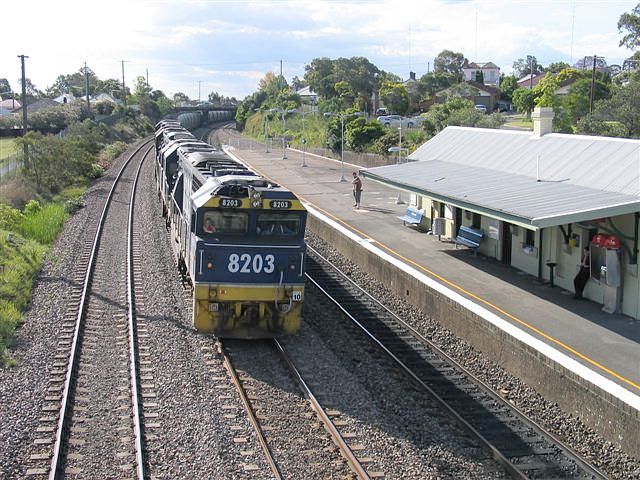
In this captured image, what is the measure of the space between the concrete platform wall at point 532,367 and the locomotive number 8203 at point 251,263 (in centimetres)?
436

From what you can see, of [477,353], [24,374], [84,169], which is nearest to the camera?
[24,374]

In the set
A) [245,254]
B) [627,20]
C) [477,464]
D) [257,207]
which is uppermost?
[627,20]

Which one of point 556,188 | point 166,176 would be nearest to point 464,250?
point 556,188

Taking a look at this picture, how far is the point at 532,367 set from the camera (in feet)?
41.8

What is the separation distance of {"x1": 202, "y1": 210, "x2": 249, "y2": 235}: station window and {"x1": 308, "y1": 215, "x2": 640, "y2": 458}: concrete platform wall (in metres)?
5.06

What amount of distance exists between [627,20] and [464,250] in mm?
49451

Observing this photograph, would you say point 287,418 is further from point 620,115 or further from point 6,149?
point 6,149

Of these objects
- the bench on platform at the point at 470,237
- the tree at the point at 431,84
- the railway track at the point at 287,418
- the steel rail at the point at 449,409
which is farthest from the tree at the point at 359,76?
the railway track at the point at 287,418

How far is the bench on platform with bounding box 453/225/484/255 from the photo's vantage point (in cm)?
2106

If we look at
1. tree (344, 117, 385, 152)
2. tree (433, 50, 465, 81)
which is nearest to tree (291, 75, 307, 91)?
tree (433, 50, 465, 81)

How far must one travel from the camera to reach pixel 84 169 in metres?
42.0

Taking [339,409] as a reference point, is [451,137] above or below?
above

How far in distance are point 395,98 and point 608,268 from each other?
199 ft

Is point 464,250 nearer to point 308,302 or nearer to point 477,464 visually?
point 308,302
